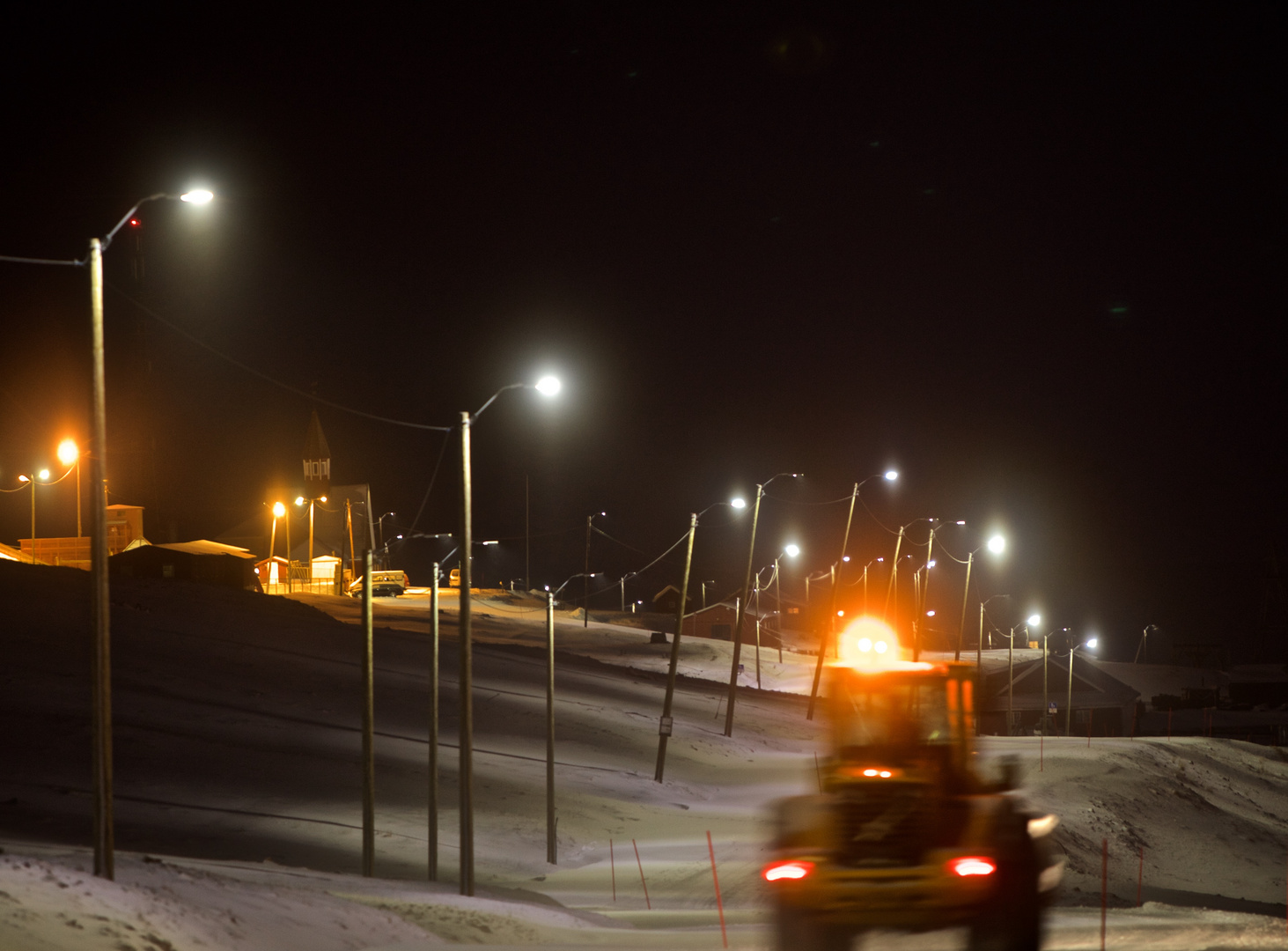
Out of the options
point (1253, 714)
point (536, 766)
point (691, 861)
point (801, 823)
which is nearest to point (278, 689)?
point (536, 766)

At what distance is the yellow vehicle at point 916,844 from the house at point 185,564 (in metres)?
68.7

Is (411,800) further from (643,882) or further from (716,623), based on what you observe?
(716,623)

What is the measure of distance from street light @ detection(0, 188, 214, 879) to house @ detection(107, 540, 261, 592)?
208 feet

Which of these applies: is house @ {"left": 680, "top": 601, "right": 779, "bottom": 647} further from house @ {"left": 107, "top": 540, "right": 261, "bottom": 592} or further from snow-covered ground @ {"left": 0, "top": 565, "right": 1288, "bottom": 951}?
snow-covered ground @ {"left": 0, "top": 565, "right": 1288, "bottom": 951}

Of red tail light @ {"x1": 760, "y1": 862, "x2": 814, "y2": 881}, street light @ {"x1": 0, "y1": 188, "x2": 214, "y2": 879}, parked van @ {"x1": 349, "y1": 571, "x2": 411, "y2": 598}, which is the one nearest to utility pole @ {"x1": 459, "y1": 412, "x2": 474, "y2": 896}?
street light @ {"x1": 0, "y1": 188, "x2": 214, "y2": 879}

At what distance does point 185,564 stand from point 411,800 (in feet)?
168

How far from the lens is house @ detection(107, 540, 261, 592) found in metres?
76.3

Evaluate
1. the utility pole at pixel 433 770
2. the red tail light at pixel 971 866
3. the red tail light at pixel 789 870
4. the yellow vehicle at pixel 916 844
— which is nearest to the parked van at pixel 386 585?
the utility pole at pixel 433 770

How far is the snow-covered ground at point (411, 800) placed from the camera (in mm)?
14703

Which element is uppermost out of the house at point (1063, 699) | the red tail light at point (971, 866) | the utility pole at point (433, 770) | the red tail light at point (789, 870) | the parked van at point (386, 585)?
the red tail light at point (971, 866)

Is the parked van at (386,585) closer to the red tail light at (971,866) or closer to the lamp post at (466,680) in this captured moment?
the lamp post at (466,680)

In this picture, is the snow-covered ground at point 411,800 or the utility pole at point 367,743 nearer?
the snow-covered ground at point 411,800

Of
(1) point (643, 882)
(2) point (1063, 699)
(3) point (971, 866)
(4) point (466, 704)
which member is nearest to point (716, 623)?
(2) point (1063, 699)

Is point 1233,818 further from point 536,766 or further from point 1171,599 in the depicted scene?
point 1171,599
